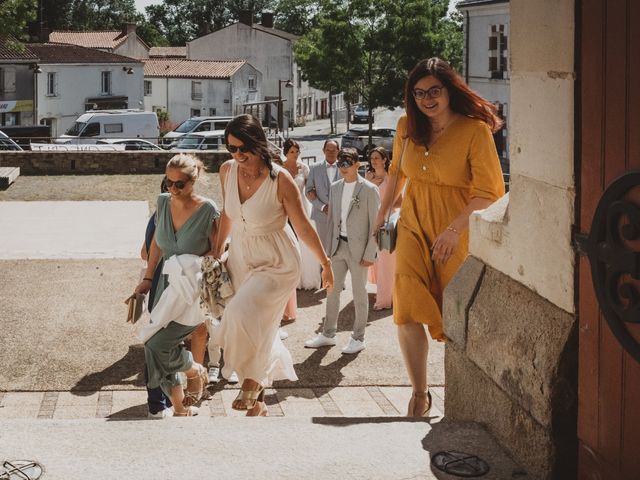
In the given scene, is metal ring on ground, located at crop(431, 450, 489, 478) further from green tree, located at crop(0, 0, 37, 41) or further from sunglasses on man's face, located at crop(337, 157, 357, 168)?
green tree, located at crop(0, 0, 37, 41)

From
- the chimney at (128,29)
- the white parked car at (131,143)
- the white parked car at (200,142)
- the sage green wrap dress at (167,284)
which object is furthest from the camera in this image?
the chimney at (128,29)

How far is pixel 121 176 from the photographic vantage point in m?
27.6

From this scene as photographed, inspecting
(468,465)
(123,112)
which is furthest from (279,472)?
(123,112)

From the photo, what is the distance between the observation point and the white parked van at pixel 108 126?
4619 cm

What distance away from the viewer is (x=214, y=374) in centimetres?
866

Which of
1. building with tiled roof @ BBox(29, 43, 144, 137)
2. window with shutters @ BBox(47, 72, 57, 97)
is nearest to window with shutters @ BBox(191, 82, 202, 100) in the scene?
building with tiled roof @ BBox(29, 43, 144, 137)

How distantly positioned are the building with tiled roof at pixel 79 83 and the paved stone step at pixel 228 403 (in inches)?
2271

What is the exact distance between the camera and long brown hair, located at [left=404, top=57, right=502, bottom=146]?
598 cm

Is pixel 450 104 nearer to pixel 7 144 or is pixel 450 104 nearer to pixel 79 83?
pixel 7 144

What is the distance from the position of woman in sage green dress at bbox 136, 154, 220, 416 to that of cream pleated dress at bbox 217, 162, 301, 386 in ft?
1.83

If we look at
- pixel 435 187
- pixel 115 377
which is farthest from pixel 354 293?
pixel 435 187

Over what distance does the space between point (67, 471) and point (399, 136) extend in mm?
2957

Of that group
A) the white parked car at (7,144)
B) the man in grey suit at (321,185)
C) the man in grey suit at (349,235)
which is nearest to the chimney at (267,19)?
the white parked car at (7,144)

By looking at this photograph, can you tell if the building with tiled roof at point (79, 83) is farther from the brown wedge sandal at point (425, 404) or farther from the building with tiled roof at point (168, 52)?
the brown wedge sandal at point (425, 404)
